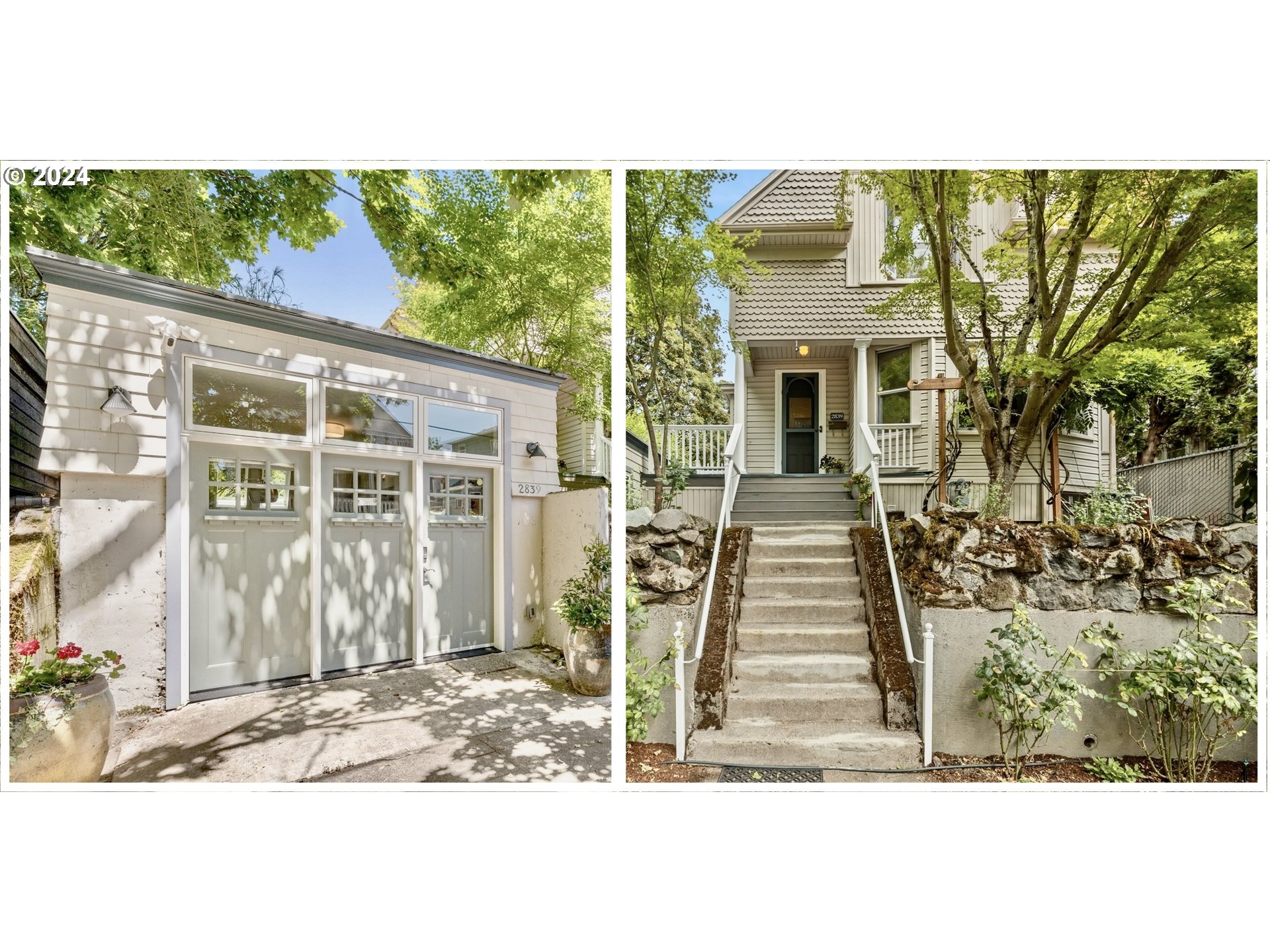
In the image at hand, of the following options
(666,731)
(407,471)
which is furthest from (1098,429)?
(407,471)

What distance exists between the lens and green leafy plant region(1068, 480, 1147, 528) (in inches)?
101

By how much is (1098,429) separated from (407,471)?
436cm

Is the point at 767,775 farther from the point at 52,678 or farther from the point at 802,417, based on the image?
the point at 802,417

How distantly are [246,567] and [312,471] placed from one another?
51 centimetres

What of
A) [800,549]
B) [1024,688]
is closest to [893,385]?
[800,549]

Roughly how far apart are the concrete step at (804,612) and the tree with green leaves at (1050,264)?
1.23 meters

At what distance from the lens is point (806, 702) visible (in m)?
2.29

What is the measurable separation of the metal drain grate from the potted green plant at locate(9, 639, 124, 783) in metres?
2.35

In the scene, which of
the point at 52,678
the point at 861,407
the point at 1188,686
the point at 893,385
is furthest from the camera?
the point at 893,385

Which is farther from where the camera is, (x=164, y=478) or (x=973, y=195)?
(x=973, y=195)

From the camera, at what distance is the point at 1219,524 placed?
7.72 ft

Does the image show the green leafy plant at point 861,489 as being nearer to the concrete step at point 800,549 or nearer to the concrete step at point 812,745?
the concrete step at point 800,549

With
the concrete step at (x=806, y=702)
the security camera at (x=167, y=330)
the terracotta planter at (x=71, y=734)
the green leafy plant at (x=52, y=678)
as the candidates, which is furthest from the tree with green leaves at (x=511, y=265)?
the terracotta planter at (x=71, y=734)
